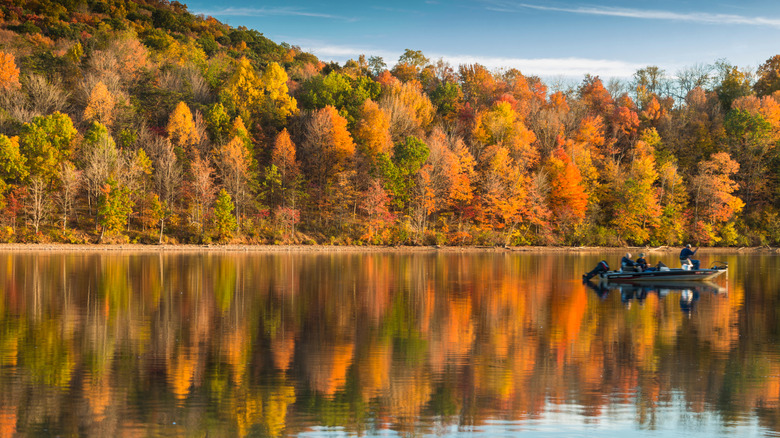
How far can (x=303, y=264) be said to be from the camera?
47.8 metres

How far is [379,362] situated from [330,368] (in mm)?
1256

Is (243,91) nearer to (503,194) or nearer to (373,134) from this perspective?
(373,134)

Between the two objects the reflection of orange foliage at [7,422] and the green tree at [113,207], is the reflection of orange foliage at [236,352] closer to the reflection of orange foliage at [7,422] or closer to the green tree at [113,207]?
the reflection of orange foliage at [7,422]

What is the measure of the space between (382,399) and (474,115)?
3353 inches

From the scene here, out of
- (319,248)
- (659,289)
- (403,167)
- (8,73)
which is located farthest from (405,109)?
(659,289)

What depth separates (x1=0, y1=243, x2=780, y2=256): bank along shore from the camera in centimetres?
6066

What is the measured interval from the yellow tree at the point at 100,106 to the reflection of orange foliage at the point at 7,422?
72.2 m

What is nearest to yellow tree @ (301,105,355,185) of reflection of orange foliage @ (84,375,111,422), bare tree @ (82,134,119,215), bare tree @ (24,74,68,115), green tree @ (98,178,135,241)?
bare tree @ (82,134,119,215)

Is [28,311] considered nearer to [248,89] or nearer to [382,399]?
[382,399]

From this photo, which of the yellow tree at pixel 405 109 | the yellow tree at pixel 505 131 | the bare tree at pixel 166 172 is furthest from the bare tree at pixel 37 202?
the yellow tree at pixel 505 131

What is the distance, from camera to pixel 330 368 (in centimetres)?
1520

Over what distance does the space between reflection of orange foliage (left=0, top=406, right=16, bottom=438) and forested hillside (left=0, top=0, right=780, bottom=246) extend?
56.5 m

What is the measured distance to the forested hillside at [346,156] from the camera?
69.2 metres

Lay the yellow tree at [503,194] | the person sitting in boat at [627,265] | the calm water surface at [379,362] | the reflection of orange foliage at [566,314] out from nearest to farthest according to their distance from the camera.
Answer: the calm water surface at [379,362] → the reflection of orange foliage at [566,314] → the person sitting in boat at [627,265] → the yellow tree at [503,194]
